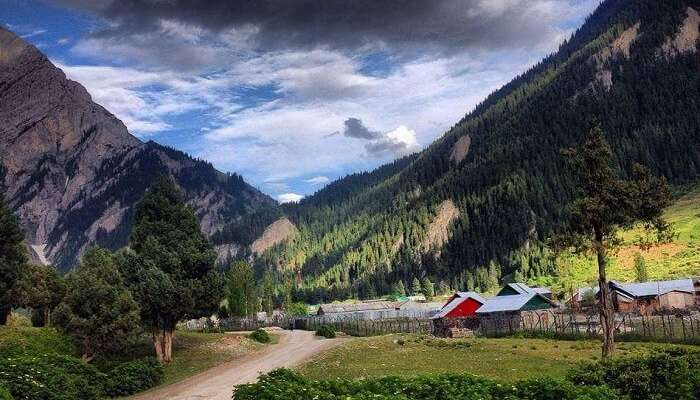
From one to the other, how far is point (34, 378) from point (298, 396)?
44.4ft

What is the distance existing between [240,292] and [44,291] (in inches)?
2584

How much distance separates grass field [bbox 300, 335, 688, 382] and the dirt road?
3.11 meters

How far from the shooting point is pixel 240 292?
4963 inches

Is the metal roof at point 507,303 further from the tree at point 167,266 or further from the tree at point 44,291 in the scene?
the tree at point 44,291

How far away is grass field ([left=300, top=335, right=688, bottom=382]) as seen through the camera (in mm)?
35375

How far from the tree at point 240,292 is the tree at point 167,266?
77980mm

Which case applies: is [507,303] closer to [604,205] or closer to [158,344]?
[604,205]

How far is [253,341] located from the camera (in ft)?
212

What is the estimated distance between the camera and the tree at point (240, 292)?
12531 centimetres

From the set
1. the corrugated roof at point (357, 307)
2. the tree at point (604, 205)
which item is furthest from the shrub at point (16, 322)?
the corrugated roof at point (357, 307)

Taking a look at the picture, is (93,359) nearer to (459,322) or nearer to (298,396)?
(298,396)

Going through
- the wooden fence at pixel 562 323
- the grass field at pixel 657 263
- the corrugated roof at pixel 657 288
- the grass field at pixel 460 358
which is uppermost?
the grass field at pixel 657 263

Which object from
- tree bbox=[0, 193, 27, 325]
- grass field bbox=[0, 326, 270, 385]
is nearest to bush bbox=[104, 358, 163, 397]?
grass field bbox=[0, 326, 270, 385]

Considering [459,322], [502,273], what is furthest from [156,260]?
[502,273]
